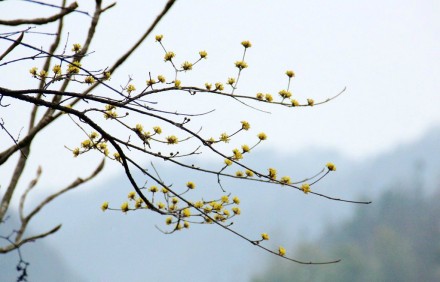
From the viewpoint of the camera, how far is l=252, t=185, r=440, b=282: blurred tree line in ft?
232

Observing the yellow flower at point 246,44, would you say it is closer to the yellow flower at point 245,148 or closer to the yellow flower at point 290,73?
A: the yellow flower at point 290,73

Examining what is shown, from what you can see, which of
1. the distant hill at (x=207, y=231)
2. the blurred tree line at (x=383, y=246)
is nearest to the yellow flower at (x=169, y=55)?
the blurred tree line at (x=383, y=246)

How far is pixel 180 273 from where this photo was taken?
155125 millimetres

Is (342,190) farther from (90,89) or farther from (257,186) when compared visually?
(90,89)

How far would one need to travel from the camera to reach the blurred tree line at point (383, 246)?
7075 centimetres

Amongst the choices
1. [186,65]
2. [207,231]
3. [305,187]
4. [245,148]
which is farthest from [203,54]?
[207,231]

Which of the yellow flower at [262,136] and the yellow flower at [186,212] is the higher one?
the yellow flower at [262,136]

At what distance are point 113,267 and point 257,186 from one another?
4574cm

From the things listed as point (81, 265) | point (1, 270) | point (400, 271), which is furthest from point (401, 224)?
point (81, 265)

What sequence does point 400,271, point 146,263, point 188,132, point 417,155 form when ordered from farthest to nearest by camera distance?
point 417,155, point 146,263, point 400,271, point 188,132

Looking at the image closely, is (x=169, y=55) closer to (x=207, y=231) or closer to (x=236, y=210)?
(x=236, y=210)

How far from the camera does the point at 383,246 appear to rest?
248ft

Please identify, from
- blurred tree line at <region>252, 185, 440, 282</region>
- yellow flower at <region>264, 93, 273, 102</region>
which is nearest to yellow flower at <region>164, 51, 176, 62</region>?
yellow flower at <region>264, 93, 273, 102</region>

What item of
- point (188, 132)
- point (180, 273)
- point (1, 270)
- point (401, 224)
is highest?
point (180, 273)
